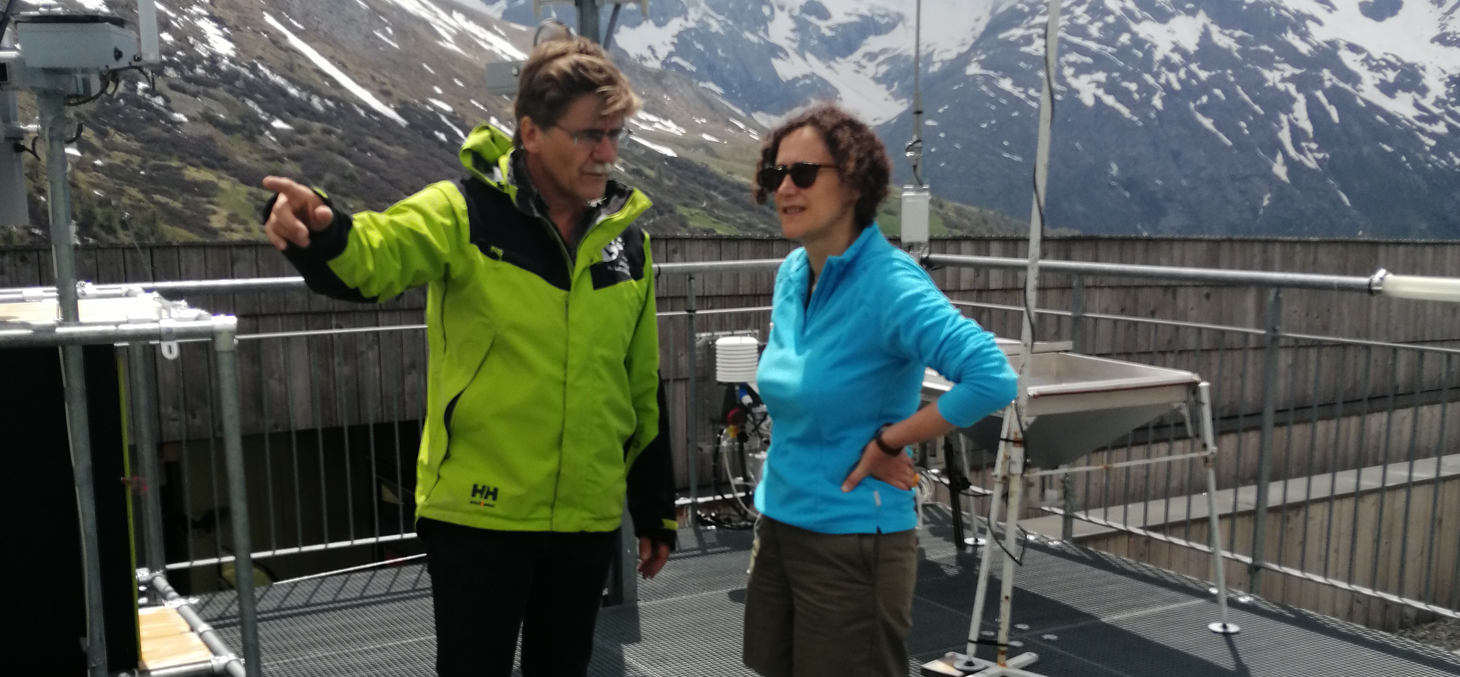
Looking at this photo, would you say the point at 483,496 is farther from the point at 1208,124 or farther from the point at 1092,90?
the point at 1092,90

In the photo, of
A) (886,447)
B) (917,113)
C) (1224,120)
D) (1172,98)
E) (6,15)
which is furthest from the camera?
(1172,98)

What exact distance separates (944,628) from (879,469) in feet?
6.95

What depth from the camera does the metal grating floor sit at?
366cm

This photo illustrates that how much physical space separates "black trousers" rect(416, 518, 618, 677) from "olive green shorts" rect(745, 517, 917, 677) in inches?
14.5

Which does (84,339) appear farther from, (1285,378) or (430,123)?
(430,123)

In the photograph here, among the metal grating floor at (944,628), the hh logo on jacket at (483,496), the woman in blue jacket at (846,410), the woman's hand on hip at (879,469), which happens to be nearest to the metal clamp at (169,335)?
the hh logo on jacket at (483,496)

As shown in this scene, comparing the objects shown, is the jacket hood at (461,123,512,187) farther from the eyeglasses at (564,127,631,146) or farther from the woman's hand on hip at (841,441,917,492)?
the woman's hand on hip at (841,441,917,492)

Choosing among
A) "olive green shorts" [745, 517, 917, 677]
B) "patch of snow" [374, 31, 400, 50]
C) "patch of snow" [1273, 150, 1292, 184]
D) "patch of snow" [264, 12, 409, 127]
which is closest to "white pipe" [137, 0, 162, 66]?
"olive green shorts" [745, 517, 917, 677]

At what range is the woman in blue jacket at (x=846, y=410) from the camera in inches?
81.4

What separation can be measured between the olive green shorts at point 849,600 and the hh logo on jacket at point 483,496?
1.93ft

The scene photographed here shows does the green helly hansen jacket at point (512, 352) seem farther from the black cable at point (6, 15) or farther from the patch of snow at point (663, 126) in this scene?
the patch of snow at point (663, 126)

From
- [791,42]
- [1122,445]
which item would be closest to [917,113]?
[1122,445]

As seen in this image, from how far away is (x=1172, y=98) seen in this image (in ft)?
453

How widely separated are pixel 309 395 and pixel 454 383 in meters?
8.22
